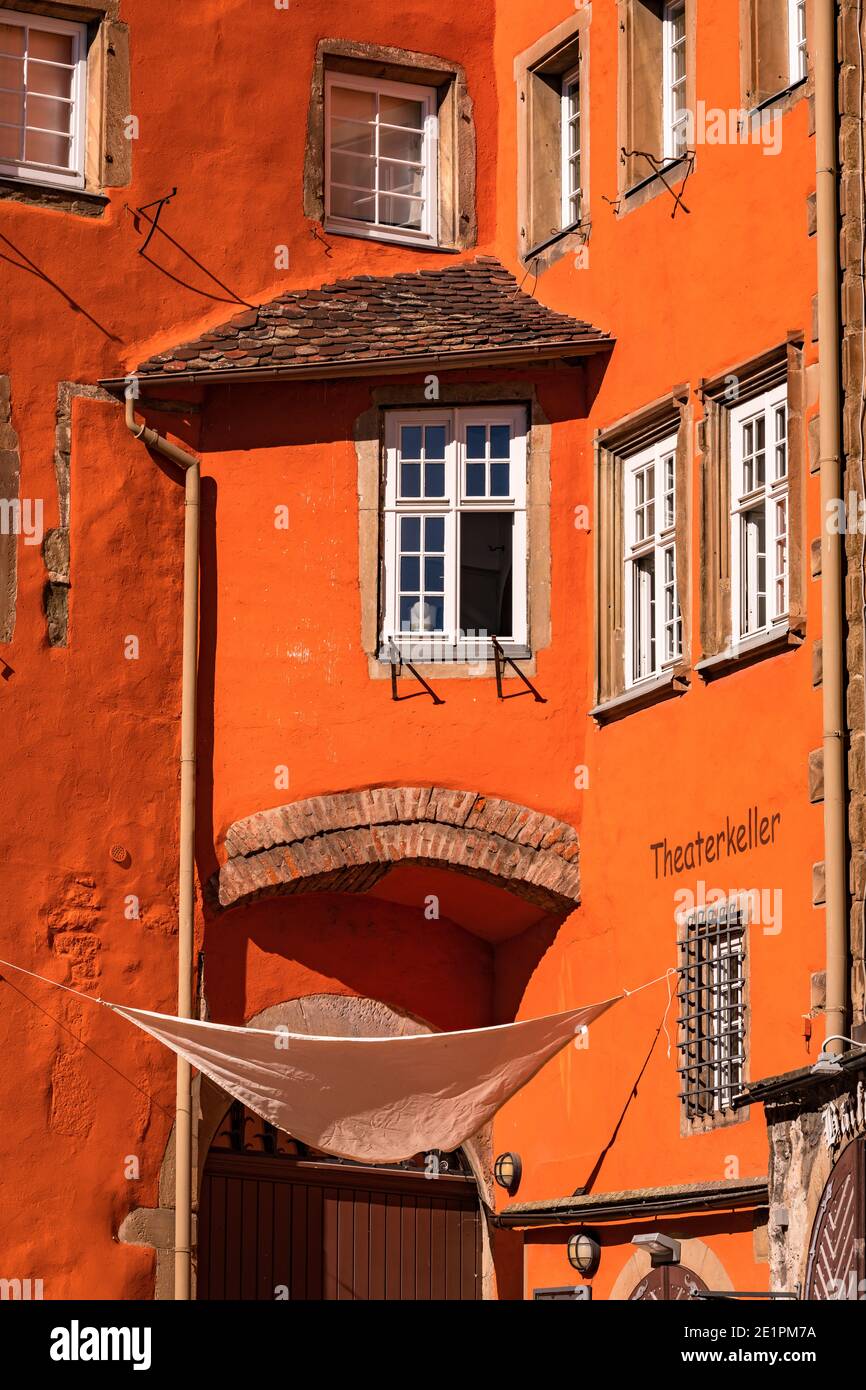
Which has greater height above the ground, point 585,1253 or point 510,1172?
point 510,1172

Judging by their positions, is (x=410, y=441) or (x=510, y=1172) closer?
(x=510, y=1172)

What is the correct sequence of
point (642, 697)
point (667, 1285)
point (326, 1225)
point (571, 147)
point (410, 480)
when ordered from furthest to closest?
point (571, 147), point (326, 1225), point (410, 480), point (642, 697), point (667, 1285)

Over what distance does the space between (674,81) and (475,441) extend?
8.32 ft

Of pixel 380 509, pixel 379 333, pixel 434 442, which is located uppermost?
pixel 379 333

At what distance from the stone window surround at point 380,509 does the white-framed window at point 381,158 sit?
1683 millimetres

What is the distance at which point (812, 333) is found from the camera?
15438 millimetres

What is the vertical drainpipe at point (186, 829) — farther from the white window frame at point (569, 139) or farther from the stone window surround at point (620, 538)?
the white window frame at point (569, 139)

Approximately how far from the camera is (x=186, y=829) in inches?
671

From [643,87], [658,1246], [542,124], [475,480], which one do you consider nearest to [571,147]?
[542,124]

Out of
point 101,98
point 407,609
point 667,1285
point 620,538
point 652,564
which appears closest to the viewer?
point 667,1285

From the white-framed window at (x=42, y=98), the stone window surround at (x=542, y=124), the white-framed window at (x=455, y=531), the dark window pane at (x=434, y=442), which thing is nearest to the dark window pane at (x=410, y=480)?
the white-framed window at (x=455, y=531)

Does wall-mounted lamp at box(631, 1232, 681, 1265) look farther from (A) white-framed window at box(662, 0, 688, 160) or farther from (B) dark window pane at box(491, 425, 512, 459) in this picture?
(A) white-framed window at box(662, 0, 688, 160)

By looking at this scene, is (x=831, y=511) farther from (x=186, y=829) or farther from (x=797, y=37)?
(x=186, y=829)

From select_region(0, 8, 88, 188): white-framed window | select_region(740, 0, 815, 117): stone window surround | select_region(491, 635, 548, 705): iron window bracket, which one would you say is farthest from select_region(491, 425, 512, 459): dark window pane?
select_region(0, 8, 88, 188): white-framed window
